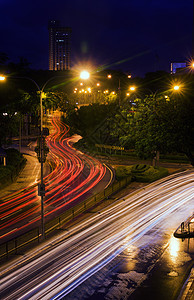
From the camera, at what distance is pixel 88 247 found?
755 inches

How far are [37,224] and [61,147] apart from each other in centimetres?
4787

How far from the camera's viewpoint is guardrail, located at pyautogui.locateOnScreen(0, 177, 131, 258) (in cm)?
1962

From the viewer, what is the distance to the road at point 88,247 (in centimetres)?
1426

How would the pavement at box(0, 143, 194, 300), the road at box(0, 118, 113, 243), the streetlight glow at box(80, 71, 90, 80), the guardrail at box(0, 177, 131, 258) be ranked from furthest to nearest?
the road at box(0, 118, 113, 243)
the guardrail at box(0, 177, 131, 258)
the streetlight glow at box(80, 71, 90, 80)
the pavement at box(0, 143, 194, 300)

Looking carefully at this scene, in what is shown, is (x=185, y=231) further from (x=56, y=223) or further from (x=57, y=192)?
(x=57, y=192)

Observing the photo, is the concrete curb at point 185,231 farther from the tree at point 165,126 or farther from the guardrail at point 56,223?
the guardrail at point 56,223

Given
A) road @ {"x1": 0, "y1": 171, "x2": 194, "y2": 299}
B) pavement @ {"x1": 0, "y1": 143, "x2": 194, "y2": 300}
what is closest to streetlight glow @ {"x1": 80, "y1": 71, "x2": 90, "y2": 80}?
road @ {"x1": 0, "y1": 171, "x2": 194, "y2": 299}

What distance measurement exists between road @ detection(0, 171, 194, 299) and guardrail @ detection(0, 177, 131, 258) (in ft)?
4.45

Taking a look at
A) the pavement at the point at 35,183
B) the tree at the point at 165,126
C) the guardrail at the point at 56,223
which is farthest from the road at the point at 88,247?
the tree at the point at 165,126

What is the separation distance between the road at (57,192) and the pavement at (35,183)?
1549 mm

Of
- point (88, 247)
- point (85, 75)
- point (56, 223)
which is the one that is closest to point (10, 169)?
point (56, 223)

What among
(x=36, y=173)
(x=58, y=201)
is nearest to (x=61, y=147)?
(x=36, y=173)

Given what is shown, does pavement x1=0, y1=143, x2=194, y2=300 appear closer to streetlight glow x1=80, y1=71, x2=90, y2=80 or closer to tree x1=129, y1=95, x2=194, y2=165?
tree x1=129, y1=95, x2=194, y2=165

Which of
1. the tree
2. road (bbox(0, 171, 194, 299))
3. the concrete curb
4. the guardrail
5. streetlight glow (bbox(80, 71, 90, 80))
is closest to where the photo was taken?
road (bbox(0, 171, 194, 299))
